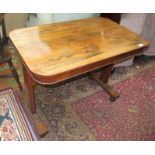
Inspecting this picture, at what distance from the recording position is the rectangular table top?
1080 mm

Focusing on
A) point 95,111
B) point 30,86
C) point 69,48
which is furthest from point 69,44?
point 95,111

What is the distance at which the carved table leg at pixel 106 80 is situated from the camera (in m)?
1.79

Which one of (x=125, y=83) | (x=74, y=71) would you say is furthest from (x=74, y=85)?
(x=74, y=71)

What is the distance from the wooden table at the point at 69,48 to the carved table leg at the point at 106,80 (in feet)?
1.42

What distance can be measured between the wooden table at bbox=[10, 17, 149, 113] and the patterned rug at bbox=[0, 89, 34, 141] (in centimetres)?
14

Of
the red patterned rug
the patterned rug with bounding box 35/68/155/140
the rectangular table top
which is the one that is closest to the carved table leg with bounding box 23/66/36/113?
the patterned rug with bounding box 35/68/155/140

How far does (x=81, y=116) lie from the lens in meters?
1.63

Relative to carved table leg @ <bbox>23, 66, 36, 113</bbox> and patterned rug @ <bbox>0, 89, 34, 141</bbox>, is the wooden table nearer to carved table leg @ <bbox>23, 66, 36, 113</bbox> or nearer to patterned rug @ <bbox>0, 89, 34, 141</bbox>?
carved table leg @ <bbox>23, 66, 36, 113</bbox>

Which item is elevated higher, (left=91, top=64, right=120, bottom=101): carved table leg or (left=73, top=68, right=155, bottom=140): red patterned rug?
(left=91, top=64, right=120, bottom=101): carved table leg

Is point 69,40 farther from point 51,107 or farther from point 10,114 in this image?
point 10,114

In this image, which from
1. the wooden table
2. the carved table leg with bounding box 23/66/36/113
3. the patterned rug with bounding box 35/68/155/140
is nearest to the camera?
the wooden table

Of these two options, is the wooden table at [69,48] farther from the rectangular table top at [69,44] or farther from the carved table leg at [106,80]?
the carved table leg at [106,80]

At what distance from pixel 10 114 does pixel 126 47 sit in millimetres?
1062

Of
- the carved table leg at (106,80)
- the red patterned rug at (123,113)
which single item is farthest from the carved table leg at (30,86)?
the carved table leg at (106,80)
